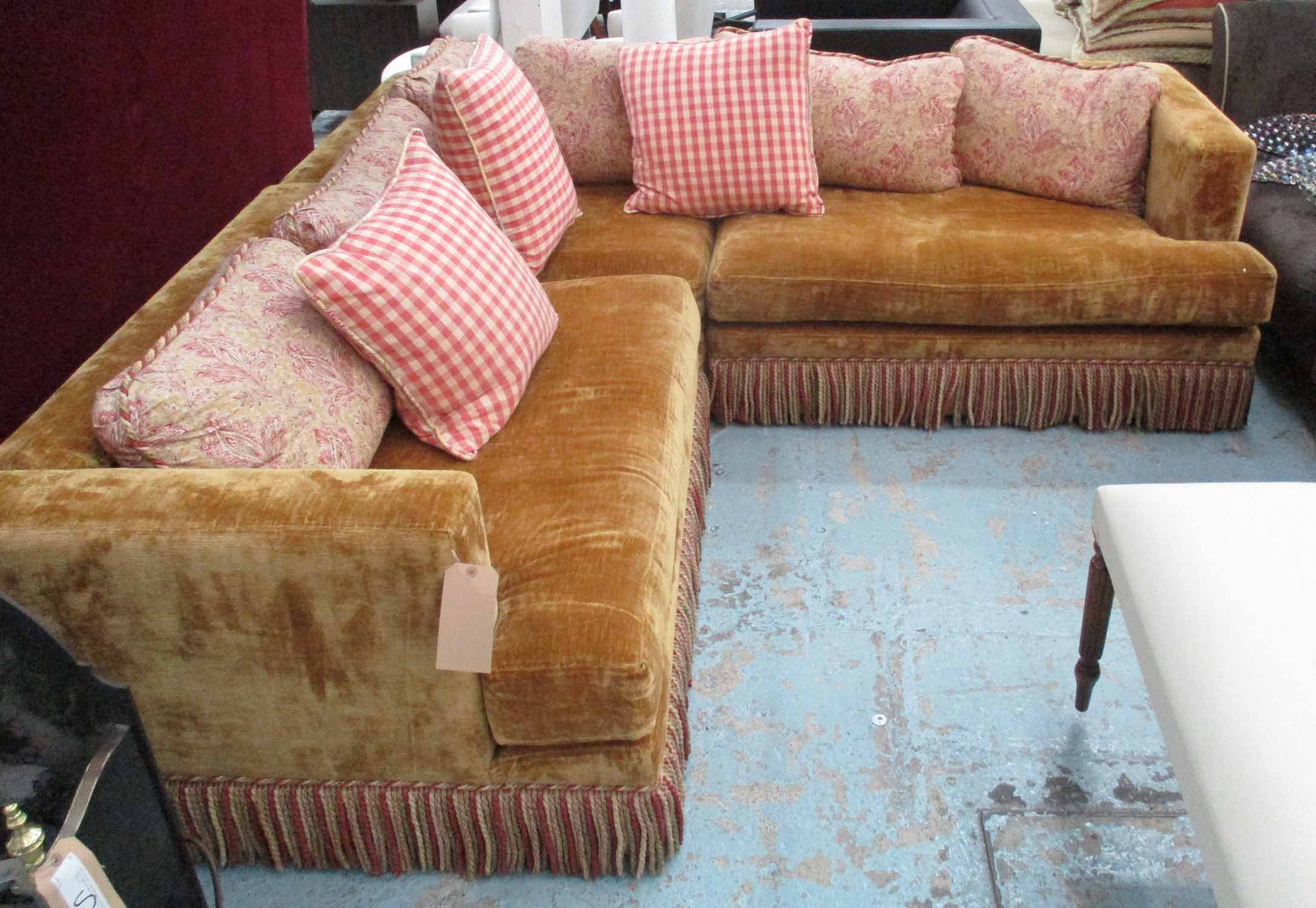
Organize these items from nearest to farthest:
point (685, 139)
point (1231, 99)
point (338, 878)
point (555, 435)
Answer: point (338, 878) → point (555, 435) → point (685, 139) → point (1231, 99)

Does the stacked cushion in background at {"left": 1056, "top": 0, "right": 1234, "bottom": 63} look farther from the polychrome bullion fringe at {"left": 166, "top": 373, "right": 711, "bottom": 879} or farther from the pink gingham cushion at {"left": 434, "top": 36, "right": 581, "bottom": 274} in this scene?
the polychrome bullion fringe at {"left": 166, "top": 373, "right": 711, "bottom": 879}

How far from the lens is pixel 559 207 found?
247 cm

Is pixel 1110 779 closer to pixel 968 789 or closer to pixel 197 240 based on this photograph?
pixel 968 789

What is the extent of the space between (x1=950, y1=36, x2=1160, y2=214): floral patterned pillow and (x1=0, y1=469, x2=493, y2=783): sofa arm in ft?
5.94

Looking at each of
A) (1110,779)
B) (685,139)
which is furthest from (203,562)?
(685,139)

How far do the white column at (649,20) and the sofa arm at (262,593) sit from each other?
2.45 metres

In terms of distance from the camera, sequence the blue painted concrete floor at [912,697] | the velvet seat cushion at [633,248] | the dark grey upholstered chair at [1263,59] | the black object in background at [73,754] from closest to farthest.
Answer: the black object in background at [73,754], the blue painted concrete floor at [912,697], the velvet seat cushion at [633,248], the dark grey upholstered chair at [1263,59]

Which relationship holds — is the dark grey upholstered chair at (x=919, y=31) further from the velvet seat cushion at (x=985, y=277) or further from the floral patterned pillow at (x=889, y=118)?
the velvet seat cushion at (x=985, y=277)

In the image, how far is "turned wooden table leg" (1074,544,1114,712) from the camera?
65.2 inches

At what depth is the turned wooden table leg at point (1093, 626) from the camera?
5.43 ft

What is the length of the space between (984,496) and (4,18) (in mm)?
1963

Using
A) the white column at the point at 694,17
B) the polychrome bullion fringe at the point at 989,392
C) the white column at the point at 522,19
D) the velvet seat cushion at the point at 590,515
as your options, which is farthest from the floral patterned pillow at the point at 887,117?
the white column at the point at 694,17

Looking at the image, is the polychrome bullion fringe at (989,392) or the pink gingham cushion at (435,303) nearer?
the pink gingham cushion at (435,303)

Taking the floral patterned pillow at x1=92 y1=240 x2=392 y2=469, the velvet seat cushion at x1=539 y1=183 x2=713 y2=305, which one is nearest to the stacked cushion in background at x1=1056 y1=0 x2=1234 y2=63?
the velvet seat cushion at x1=539 y1=183 x2=713 y2=305
